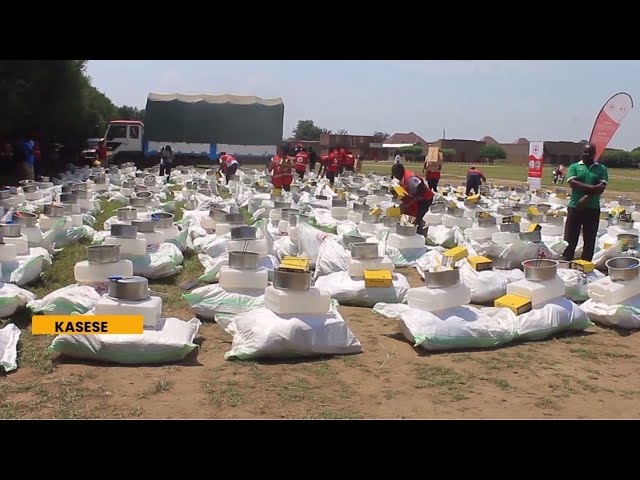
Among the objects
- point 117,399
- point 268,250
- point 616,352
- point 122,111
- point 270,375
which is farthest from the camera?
point 122,111

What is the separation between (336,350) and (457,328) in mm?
812

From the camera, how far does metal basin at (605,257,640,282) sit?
4.62 meters

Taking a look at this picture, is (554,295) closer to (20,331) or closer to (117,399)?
(117,399)

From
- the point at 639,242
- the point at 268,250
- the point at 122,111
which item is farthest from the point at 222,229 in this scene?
the point at 122,111

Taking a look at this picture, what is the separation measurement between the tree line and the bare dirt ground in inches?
564

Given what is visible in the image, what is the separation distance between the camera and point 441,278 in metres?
4.20

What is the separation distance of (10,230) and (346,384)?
334 centimetres

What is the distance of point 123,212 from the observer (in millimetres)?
6844

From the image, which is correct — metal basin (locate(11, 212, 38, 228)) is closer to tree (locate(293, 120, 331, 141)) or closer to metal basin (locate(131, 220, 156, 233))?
metal basin (locate(131, 220, 156, 233))

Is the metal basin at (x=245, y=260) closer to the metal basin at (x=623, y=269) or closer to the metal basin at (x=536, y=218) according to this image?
the metal basin at (x=623, y=269)

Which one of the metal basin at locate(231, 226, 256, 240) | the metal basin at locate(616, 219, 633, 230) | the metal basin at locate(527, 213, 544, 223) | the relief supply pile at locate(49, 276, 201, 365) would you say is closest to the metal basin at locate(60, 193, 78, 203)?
the metal basin at locate(231, 226, 256, 240)

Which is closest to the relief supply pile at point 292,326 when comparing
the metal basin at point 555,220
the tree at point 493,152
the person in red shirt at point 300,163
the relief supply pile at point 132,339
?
the relief supply pile at point 132,339

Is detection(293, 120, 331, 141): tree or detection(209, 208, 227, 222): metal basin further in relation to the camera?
detection(293, 120, 331, 141): tree

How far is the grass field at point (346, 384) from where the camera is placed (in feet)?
10.1
